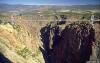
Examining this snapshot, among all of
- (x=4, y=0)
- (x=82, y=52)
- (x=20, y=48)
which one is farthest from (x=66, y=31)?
(x=4, y=0)

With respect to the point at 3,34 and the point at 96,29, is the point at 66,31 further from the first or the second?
the point at 3,34

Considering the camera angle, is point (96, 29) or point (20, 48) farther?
point (96, 29)

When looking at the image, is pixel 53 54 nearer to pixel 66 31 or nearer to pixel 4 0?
pixel 66 31

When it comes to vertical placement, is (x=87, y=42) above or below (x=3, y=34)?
below

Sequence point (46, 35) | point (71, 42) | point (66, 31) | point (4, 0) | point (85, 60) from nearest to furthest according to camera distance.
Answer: point (4, 0), point (85, 60), point (71, 42), point (66, 31), point (46, 35)

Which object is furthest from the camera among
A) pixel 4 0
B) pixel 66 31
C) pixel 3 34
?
pixel 66 31

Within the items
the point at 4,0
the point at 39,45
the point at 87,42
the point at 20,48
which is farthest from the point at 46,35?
the point at 4,0

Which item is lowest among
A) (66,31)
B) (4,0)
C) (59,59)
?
(59,59)
